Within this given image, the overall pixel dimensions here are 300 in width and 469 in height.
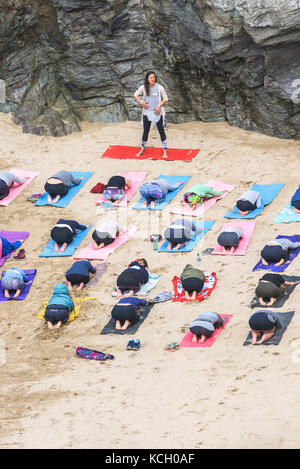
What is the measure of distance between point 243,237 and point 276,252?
128 cm

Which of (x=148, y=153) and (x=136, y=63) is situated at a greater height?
(x=136, y=63)

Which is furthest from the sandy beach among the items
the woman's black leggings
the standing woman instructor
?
the standing woman instructor

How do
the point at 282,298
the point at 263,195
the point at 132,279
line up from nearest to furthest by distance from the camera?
the point at 282,298
the point at 132,279
the point at 263,195

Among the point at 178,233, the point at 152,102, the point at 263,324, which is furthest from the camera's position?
the point at 152,102

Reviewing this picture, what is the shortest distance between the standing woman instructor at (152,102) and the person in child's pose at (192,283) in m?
4.92

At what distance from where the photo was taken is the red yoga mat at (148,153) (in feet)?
55.0

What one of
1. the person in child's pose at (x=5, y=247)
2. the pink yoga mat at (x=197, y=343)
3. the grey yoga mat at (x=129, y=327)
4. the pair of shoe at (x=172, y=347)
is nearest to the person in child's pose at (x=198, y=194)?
the person in child's pose at (x=5, y=247)

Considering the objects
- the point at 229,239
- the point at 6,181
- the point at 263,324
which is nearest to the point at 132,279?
the point at 229,239

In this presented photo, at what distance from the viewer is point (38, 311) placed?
12.6m

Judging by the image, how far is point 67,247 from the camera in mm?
14312

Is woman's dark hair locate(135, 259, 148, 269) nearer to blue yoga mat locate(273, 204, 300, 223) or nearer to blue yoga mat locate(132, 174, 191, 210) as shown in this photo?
blue yoga mat locate(132, 174, 191, 210)

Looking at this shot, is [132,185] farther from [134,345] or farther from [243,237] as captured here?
[134,345]

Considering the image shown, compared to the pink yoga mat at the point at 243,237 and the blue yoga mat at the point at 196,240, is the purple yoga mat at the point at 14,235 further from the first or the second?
the pink yoga mat at the point at 243,237

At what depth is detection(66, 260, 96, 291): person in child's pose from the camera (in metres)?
12.9
